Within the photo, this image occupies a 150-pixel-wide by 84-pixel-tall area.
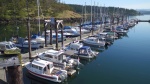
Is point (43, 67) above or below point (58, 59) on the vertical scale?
below

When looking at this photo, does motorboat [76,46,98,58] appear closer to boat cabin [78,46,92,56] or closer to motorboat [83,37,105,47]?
boat cabin [78,46,92,56]

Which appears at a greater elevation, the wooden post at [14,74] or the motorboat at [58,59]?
the wooden post at [14,74]

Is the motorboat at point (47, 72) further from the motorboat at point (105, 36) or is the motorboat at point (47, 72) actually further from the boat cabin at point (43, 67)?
the motorboat at point (105, 36)

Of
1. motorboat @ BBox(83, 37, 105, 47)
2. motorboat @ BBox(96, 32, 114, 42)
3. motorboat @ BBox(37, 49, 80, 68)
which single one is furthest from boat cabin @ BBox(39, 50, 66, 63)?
motorboat @ BBox(96, 32, 114, 42)

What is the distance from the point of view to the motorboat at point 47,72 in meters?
29.5

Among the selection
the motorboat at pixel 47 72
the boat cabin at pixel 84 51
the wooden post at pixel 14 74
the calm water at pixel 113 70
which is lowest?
the calm water at pixel 113 70

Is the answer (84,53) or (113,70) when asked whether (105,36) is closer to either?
(84,53)

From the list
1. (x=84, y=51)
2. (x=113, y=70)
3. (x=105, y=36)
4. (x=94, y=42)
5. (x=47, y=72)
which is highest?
(x=105, y=36)

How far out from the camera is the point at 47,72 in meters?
30.4

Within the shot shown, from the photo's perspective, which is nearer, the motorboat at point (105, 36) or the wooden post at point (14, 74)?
the wooden post at point (14, 74)

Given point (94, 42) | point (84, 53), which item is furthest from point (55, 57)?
point (94, 42)

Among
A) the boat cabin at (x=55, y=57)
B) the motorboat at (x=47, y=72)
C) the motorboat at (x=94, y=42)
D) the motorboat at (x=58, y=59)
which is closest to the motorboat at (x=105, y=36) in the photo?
the motorboat at (x=94, y=42)

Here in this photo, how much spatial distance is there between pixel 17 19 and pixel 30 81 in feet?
302

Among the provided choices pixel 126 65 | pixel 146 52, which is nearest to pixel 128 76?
pixel 126 65
